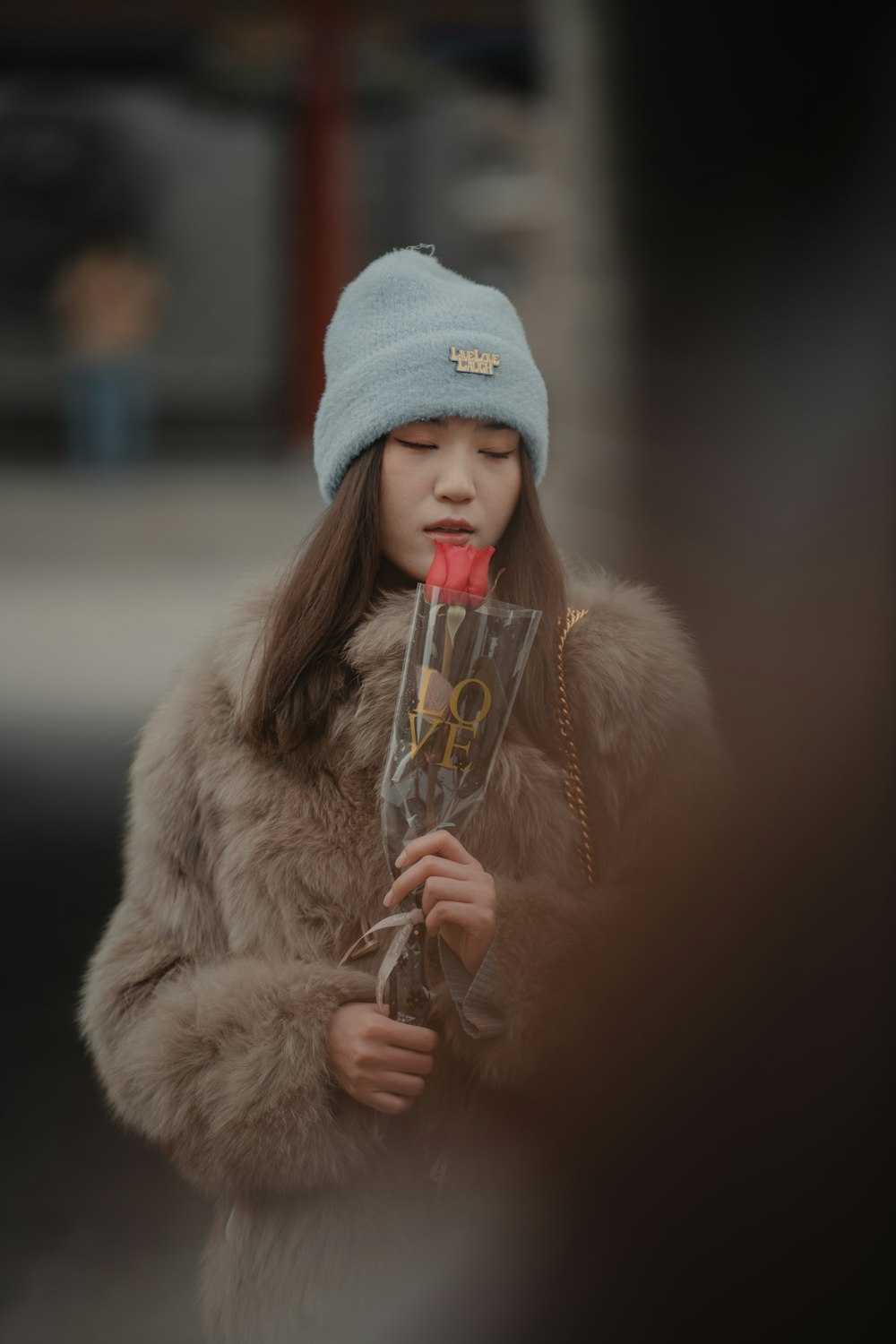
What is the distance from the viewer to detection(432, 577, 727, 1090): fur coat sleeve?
2.82 ft

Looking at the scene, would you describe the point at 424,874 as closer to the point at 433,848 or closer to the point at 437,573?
the point at 433,848

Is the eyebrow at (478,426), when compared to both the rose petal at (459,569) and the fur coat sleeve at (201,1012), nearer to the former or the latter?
the rose petal at (459,569)

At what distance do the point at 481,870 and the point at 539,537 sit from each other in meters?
0.21

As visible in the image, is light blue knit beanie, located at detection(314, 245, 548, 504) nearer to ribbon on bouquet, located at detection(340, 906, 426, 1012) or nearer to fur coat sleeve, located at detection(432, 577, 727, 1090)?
fur coat sleeve, located at detection(432, 577, 727, 1090)

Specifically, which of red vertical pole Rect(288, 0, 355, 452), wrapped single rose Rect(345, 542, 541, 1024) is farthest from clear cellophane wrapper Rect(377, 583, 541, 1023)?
red vertical pole Rect(288, 0, 355, 452)

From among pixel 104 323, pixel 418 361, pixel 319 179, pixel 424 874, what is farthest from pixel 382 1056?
pixel 104 323

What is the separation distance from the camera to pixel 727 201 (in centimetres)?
73

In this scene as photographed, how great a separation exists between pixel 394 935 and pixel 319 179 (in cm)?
945

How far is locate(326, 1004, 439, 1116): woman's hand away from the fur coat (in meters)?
0.02

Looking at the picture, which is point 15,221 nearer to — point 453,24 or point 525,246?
point 453,24

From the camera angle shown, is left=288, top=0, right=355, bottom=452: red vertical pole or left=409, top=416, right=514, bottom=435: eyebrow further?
left=288, top=0, right=355, bottom=452: red vertical pole

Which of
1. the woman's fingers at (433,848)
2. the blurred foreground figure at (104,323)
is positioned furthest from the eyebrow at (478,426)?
the blurred foreground figure at (104,323)

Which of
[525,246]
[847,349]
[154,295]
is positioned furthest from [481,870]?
[154,295]

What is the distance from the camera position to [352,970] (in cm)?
89
